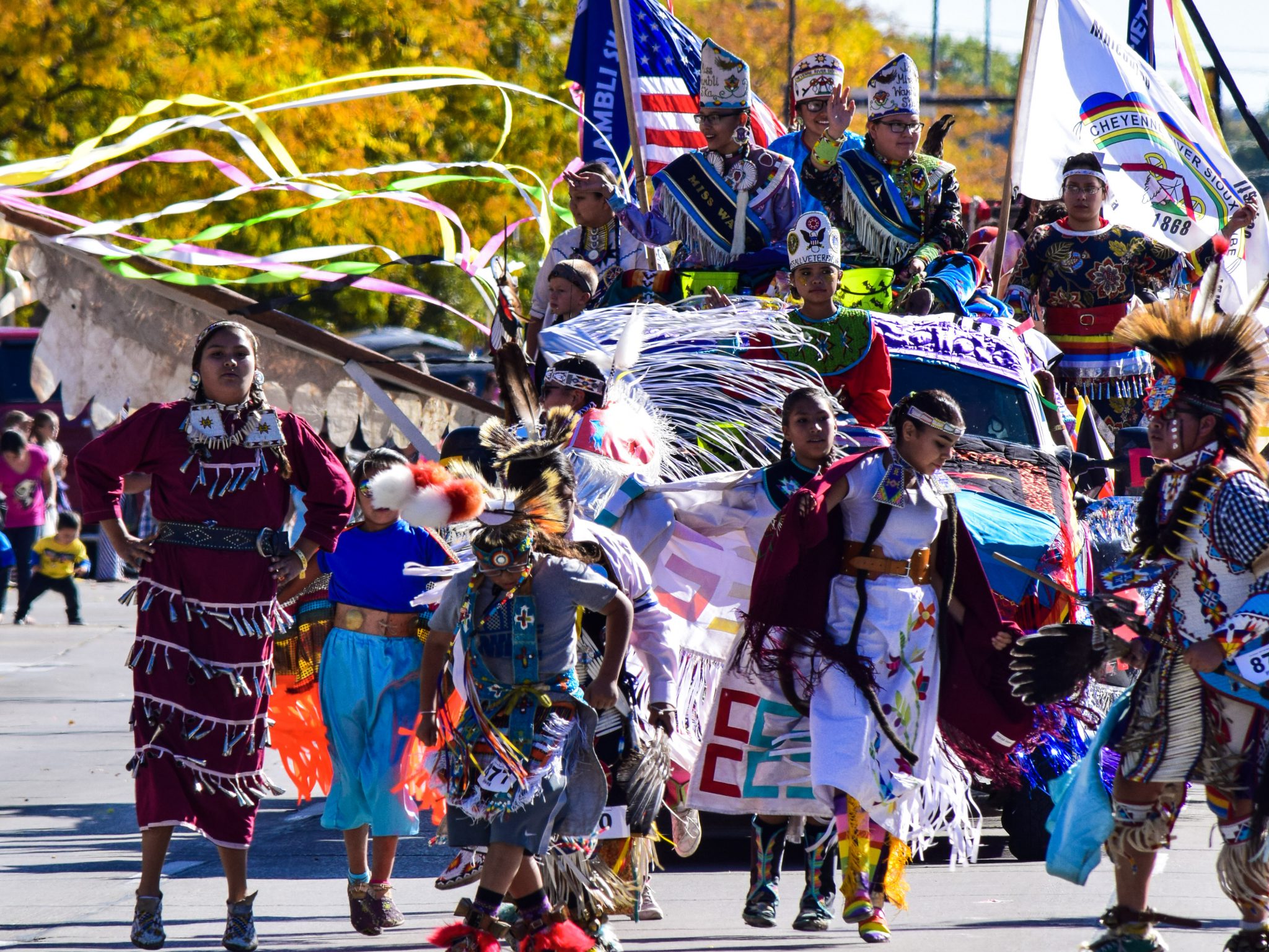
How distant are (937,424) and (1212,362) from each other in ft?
3.20

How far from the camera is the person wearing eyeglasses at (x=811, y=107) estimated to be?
9773mm

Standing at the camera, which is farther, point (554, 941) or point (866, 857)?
point (866, 857)

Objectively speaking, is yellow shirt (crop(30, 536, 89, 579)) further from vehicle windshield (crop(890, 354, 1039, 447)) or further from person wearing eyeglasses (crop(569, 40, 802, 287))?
vehicle windshield (crop(890, 354, 1039, 447))

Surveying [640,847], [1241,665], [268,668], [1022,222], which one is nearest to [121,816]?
[268,668]

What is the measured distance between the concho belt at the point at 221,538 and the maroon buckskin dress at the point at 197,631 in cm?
2

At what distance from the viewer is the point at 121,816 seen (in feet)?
29.4

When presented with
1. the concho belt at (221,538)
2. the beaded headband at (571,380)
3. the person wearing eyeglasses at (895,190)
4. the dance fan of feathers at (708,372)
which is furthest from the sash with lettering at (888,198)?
the concho belt at (221,538)

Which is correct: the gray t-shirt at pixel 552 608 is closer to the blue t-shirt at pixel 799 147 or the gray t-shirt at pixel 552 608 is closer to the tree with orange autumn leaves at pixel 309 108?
the blue t-shirt at pixel 799 147

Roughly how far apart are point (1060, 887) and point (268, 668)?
10.2 feet

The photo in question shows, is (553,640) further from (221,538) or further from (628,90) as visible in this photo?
(628,90)

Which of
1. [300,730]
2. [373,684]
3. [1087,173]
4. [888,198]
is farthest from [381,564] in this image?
[1087,173]

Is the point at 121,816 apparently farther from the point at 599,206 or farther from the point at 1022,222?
the point at 1022,222

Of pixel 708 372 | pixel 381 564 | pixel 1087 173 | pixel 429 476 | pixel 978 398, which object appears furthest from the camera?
pixel 1087 173

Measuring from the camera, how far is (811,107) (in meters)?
9.84
